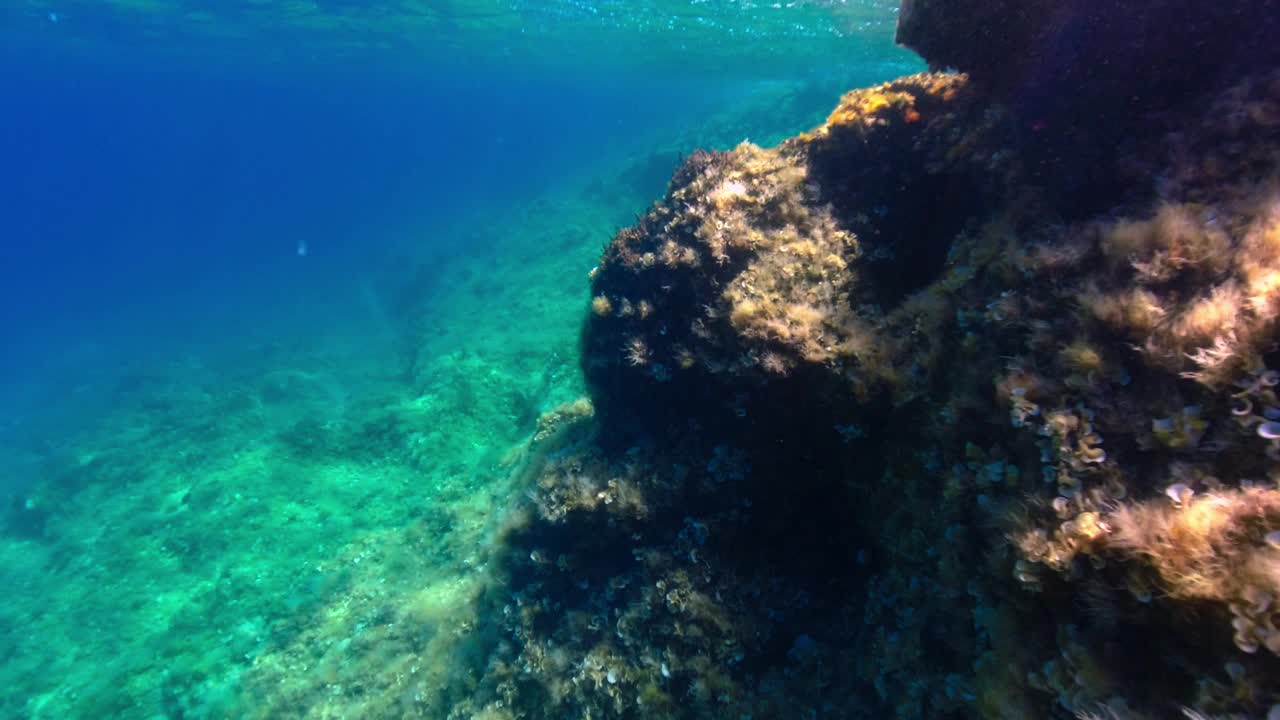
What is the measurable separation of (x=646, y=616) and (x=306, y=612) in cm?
909

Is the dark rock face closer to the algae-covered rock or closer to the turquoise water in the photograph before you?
the algae-covered rock

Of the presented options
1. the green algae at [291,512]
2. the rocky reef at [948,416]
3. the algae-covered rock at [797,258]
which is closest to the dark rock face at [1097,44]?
the rocky reef at [948,416]

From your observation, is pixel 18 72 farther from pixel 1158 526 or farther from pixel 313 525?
pixel 1158 526

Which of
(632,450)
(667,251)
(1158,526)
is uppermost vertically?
(1158,526)

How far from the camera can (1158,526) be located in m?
2.20

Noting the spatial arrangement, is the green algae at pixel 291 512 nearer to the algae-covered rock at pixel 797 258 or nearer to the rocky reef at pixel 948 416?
the rocky reef at pixel 948 416

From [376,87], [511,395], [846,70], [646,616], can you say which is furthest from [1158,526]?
[376,87]

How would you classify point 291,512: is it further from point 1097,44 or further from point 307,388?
point 1097,44

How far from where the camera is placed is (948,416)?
12.4 feet

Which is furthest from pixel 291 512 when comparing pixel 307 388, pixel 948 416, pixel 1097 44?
pixel 1097 44

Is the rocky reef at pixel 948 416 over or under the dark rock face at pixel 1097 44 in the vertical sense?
under

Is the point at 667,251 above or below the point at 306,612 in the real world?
above

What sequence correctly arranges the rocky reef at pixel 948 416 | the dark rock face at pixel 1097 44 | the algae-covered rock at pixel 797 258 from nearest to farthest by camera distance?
the rocky reef at pixel 948 416 → the dark rock face at pixel 1097 44 → the algae-covered rock at pixel 797 258

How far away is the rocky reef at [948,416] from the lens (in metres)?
2.37
